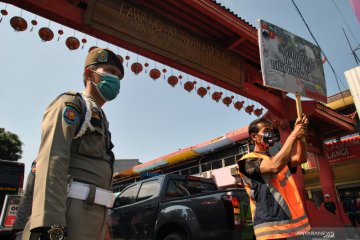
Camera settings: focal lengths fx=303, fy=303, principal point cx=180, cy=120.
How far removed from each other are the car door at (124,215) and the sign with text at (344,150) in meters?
11.8

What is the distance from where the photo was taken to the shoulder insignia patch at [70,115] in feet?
5.64

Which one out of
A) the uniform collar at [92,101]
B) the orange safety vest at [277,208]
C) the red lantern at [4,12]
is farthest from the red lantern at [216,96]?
the uniform collar at [92,101]

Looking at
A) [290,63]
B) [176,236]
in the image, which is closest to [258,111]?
[290,63]

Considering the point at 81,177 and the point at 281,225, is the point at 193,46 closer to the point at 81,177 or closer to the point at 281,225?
the point at 281,225

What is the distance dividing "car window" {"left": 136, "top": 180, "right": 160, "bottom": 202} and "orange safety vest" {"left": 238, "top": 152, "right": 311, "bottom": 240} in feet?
10.5

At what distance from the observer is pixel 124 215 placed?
20.2ft

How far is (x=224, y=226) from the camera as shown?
14.2 feet

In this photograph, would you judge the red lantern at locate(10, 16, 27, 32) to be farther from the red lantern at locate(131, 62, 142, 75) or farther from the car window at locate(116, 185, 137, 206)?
the car window at locate(116, 185, 137, 206)

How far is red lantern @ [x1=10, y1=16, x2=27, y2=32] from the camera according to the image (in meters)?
5.41

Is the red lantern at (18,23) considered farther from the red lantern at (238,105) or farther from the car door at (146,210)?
the red lantern at (238,105)

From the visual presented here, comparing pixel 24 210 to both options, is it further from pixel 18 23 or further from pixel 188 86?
pixel 188 86

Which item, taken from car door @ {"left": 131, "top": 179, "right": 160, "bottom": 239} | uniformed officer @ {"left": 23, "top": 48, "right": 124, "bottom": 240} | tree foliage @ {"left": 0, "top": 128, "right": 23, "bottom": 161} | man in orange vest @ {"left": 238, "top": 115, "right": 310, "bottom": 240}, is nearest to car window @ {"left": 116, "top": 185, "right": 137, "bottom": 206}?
car door @ {"left": 131, "top": 179, "right": 160, "bottom": 239}

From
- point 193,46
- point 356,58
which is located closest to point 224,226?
point 193,46

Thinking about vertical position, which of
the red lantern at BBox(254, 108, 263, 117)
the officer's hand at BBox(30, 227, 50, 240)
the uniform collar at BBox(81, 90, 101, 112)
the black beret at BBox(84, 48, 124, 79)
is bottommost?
the officer's hand at BBox(30, 227, 50, 240)
